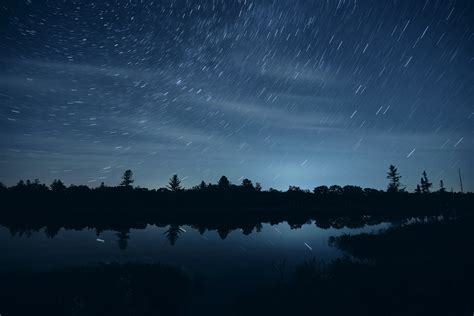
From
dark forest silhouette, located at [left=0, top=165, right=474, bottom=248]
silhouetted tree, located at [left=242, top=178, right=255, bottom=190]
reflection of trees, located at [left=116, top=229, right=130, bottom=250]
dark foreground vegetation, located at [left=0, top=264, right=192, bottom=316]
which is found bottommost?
dark foreground vegetation, located at [left=0, top=264, right=192, bottom=316]

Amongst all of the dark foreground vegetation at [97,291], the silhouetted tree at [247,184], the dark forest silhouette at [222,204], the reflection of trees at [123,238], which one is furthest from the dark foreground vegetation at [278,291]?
the silhouetted tree at [247,184]

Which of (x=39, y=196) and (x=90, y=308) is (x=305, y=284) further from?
(x=39, y=196)

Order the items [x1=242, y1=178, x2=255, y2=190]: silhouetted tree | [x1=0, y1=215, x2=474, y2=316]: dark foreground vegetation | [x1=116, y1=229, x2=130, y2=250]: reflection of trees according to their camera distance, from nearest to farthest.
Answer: [x1=0, y1=215, x2=474, y2=316]: dark foreground vegetation
[x1=116, y1=229, x2=130, y2=250]: reflection of trees
[x1=242, y1=178, x2=255, y2=190]: silhouetted tree

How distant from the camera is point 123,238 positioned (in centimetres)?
3400

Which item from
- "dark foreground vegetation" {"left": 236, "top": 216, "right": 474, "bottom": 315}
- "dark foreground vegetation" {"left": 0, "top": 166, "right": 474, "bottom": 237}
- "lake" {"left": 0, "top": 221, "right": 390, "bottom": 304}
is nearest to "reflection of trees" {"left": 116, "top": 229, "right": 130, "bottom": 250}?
"lake" {"left": 0, "top": 221, "right": 390, "bottom": 304}

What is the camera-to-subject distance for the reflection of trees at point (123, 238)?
28.9m

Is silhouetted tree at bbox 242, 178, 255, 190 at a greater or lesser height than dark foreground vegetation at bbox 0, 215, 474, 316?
greater

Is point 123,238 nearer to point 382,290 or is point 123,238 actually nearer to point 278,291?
point 278,291

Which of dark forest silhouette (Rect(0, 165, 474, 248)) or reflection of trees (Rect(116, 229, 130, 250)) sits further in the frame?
dark forest silhouette (Rect(0, 165, 474, 248))

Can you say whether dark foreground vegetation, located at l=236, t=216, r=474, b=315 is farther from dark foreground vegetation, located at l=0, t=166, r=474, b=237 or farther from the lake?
dark foreground vegetation, located at l=0, t=166, r=474, b=237

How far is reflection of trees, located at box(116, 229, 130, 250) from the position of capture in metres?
28.9

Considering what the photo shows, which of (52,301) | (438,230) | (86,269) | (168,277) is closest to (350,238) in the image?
(438,230)

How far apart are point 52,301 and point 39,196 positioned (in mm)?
86057

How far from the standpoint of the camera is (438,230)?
92.9 feet
